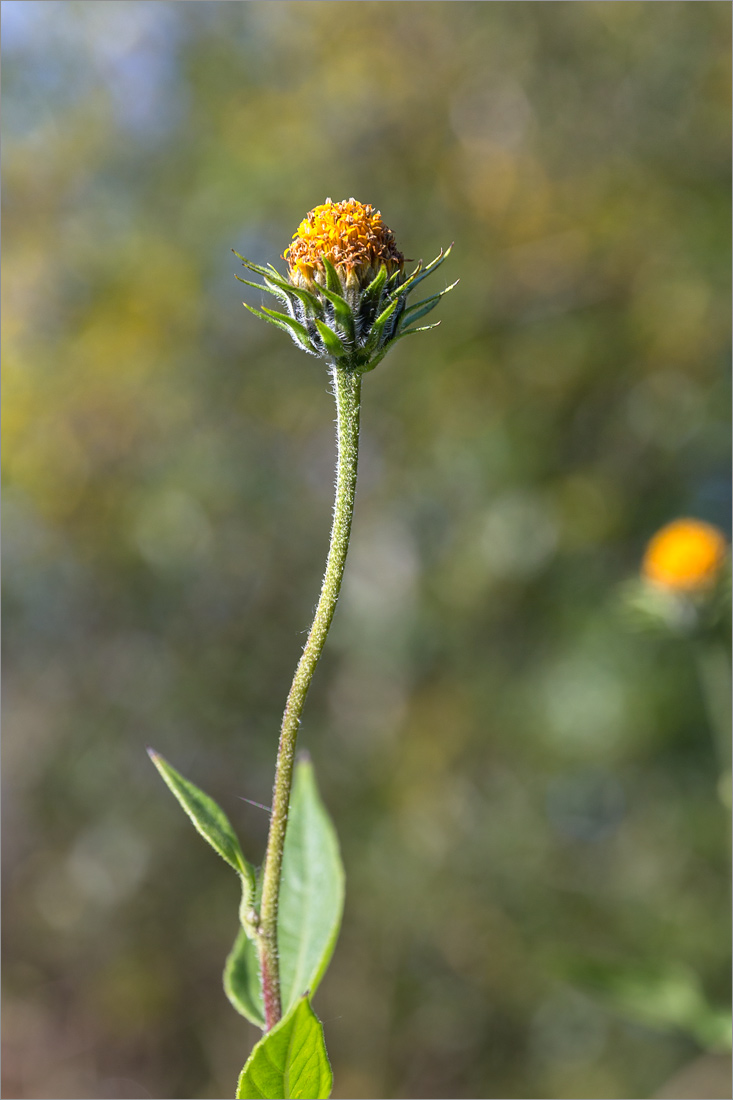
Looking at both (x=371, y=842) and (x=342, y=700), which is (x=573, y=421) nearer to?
(x=342, y=700)

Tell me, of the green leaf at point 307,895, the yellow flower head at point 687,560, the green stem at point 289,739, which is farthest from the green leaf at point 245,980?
the yellow flower head at point 687,560

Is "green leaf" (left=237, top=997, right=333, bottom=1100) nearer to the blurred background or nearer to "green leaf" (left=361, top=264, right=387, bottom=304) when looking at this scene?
"green leaf" (left=361, top=264, right=387, bottom=304)

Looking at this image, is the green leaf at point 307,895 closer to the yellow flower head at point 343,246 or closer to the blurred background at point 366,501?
the yellow flower head at point 343,246

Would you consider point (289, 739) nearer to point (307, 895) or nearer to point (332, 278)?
point (307, 895)

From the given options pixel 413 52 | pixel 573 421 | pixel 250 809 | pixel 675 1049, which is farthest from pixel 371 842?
pixel 413 52

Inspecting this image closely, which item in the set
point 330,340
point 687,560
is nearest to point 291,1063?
point 330,340

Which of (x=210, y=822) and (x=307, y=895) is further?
(x=307, y=895)
